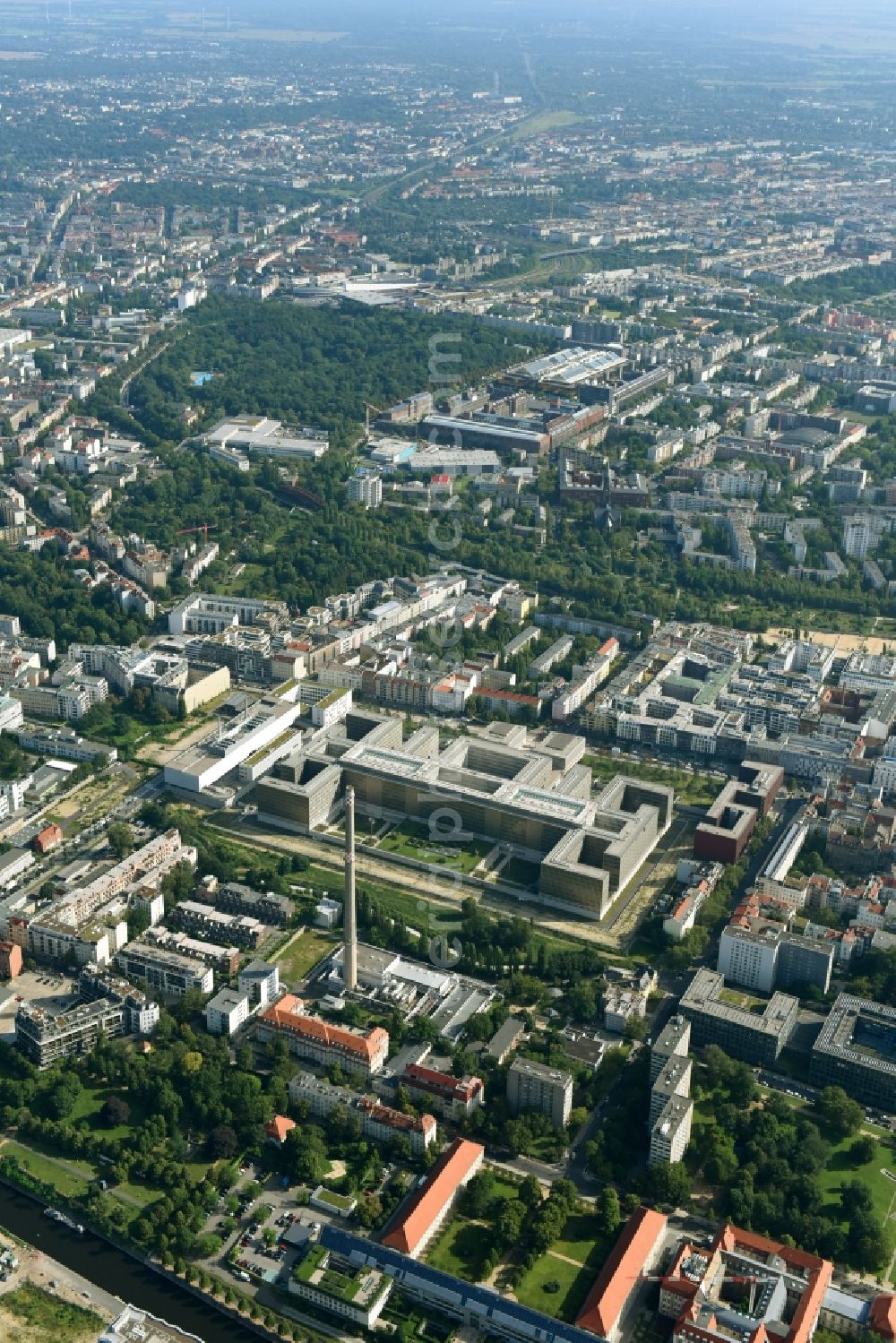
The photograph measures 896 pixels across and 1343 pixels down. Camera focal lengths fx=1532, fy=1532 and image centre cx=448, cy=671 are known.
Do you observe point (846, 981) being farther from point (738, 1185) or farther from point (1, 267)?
point (1, 267)

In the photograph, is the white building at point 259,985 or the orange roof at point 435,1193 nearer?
the orange roof at point 435,1193

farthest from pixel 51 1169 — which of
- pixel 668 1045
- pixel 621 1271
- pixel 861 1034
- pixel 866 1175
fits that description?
pixel 861 1034

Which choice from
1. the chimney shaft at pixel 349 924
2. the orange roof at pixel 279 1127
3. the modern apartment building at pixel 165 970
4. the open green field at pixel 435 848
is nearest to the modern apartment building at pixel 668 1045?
the chimney shaft at pixel 349 924

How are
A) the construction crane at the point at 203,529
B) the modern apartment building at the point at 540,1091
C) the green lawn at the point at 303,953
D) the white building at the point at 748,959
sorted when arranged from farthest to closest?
1. the construction crane at the point at 203,529
2. the green lawn at the point at 303,953
3. the white building at the point at 748,959
4. the modern apartment building at the point at 540,1091

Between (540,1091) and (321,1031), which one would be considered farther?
(321,1031)

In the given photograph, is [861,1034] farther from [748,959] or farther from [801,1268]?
[801,1268]

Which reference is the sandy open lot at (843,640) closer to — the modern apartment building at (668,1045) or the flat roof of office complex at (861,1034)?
the flat roof of office complex at (861,1034)

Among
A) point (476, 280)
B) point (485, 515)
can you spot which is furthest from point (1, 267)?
point (485, 515)
